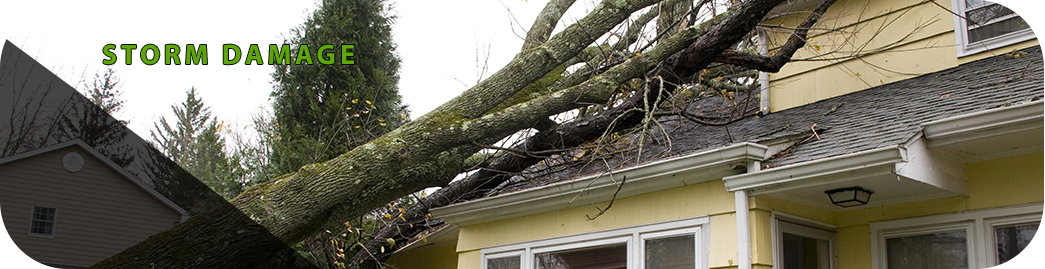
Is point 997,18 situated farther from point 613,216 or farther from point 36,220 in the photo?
point 36,220

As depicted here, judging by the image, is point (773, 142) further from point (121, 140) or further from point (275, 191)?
point (121, 140)

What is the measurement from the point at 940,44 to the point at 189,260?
6563mm

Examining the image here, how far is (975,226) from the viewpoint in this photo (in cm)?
412

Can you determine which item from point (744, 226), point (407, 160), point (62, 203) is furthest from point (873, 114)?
point (62, 203)

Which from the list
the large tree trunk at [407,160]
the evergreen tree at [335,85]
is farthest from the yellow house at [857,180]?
the evergreen tree at [335,85]

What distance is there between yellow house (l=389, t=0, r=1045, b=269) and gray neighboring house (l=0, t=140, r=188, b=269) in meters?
4.17

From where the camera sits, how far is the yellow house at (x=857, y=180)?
12.9ft

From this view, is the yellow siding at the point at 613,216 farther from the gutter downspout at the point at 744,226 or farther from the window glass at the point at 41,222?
the window glass at the point at 41,222

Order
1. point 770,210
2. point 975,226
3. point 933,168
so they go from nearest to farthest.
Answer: point 933,168 < point 975,226 < point 770,210

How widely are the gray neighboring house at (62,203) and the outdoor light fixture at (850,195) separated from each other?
5991 mm

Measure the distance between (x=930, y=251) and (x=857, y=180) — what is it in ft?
3.04

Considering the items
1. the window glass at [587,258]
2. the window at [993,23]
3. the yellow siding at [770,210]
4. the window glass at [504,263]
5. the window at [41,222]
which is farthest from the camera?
the window at [41,222]

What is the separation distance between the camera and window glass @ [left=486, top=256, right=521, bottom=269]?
A: 596cm

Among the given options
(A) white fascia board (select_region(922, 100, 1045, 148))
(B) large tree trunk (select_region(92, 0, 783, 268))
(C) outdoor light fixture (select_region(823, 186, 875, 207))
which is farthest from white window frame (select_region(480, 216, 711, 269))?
(A) white fascia board (select_region(922, 100, 1045, 148))
